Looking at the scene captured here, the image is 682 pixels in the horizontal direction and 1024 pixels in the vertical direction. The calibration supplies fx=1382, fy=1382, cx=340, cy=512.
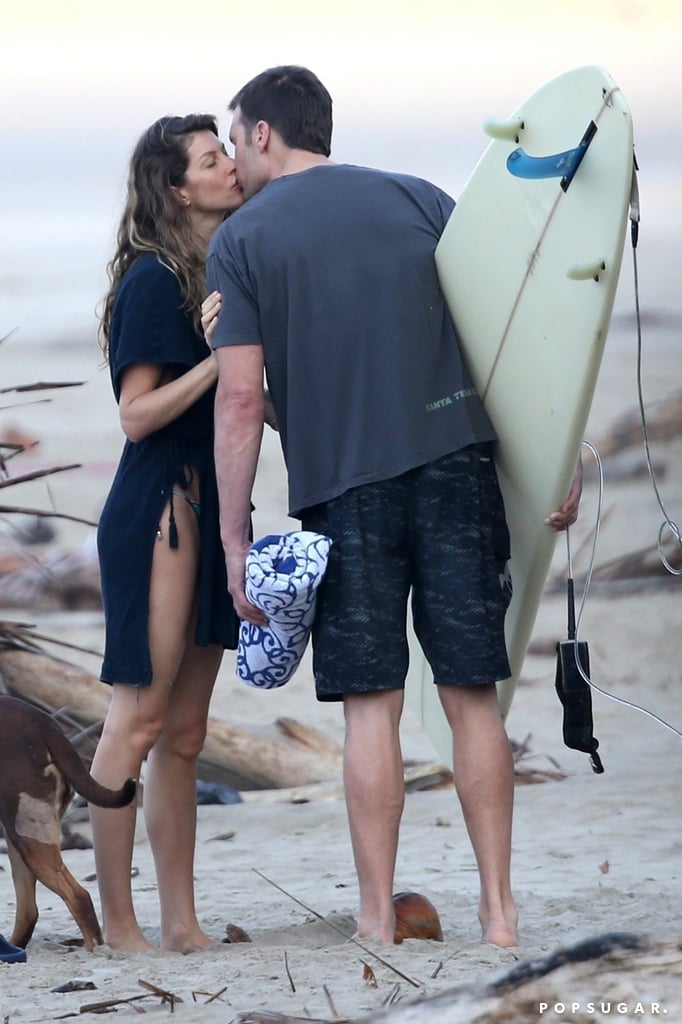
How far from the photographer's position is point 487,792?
8.54ft

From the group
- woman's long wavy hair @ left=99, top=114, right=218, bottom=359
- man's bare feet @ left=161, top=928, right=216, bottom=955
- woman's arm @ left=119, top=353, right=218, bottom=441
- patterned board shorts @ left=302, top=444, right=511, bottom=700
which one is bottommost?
man's bare feet @ left=161, top=928, right=216, bottom=955

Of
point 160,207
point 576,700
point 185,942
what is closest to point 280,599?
point 576,700

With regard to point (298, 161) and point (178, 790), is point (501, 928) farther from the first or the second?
point (298, 161)

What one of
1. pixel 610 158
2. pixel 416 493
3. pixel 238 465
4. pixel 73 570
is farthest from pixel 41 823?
pixel 73 570

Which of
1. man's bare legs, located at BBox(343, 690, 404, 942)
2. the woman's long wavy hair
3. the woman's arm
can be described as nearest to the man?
man's bare legs, located at BBox(343, 690, 404, 942)

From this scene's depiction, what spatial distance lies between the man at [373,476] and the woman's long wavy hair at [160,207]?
224mm

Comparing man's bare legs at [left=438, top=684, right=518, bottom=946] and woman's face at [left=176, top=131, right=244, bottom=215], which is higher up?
woman's face at [left=176, top=131, right=244, bottom=215]

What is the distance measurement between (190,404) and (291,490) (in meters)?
0.28

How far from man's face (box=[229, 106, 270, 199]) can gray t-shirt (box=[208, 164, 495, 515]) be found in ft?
0.44

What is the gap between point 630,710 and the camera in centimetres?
559

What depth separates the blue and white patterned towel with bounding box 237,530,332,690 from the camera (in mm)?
2537

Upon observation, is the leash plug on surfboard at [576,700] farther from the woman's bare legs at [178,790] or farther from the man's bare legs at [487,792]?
the woman's bare legs at [178,790]

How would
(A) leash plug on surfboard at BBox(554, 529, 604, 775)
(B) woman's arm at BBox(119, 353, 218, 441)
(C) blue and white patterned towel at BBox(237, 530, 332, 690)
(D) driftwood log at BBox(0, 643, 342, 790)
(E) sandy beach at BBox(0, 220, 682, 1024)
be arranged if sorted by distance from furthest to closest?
(D) driftwood log at BBox(0, 643, 342, 790) → (A) leash plug on surfboard at BBox(554, 529, 604, 775) → (B) woman's arm at BBox(119, 353, 218, 441) → (C) blue and white patterned towel at BBox(237, 530, 332, 690) → (E) sandy beach at BBox(0, 220, 682, 1024)

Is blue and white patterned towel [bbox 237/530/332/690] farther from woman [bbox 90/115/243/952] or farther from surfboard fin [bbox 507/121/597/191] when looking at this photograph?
surfboard fin [bbox 507/121/597/191]
